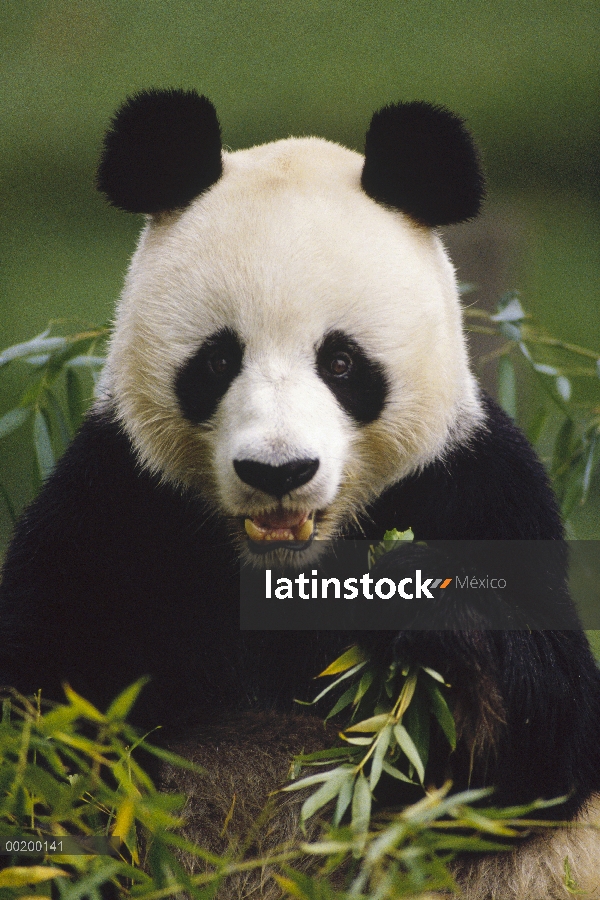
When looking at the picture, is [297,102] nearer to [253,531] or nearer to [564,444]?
[564,444]

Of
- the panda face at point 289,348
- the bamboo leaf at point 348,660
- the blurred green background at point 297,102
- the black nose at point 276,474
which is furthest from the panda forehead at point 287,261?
the blurred green background at point 297,102

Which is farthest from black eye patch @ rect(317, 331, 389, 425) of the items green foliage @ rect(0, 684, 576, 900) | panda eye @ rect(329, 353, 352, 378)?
green foliage @ rect(0, 684, 576, 900)

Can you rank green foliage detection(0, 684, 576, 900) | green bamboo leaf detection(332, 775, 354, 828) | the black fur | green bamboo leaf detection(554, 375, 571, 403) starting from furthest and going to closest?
green bamboo leaf detection(554, 375, 571, 403) < the black fur < green bamboo leaf detection(332, 775, 354, 828) < green foliage detection(0, 684, 576, 900)

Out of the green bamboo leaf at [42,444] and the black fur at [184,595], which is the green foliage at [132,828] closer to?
the black fur at [184,595]

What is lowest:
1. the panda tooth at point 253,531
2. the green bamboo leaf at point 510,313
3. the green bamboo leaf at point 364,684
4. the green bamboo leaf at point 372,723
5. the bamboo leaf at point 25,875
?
the bamboo leaf at point 25,875

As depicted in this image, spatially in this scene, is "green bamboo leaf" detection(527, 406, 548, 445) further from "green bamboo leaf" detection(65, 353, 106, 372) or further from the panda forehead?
"green bamboo leaf" detection(65, 353, 106, 372)

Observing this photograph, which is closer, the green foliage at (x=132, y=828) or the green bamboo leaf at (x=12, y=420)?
the green foliage at (x=132, y=828)

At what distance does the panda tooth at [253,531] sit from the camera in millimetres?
1170

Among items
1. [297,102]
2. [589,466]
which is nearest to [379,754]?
[589,466]

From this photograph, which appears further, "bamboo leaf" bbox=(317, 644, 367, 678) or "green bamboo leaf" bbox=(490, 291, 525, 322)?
"green bamboo leaf" bbox=(490, 291, 525, 322)

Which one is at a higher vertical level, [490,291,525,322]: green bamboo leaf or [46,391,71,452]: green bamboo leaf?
[490,291,525,322]: green bamboo leaf

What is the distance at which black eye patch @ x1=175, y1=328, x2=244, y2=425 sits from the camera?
1188 millimetres

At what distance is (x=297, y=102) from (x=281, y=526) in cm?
229

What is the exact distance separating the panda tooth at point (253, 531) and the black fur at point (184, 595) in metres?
0.19
